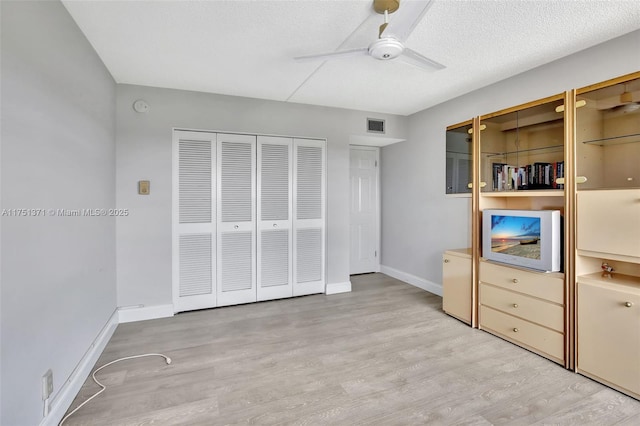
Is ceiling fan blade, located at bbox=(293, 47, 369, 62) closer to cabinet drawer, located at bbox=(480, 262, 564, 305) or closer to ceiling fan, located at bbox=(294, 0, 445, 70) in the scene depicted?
ceiling fan, located at bbox=(294, 0, 445, 70)

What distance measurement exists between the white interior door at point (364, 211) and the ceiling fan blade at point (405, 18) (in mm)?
3254

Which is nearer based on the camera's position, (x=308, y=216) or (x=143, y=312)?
(x=143, y=312)

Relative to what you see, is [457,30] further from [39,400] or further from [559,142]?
[39,400]

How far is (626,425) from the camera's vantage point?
5.70 ft

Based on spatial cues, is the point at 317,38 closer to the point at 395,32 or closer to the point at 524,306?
the point at 395,32

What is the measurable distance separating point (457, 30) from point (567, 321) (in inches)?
92.7

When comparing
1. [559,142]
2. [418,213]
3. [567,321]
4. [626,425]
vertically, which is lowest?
[626,425]

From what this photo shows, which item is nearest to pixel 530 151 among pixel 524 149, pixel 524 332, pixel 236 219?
pixel 524 149

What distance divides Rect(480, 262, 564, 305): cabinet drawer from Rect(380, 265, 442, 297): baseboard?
3.76ft

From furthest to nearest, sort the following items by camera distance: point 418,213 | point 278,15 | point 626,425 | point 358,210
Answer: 1. point 358,210
2. point 418,213
3. point 278,15
4. point 626,425

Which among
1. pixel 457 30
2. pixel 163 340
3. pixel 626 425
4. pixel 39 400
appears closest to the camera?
pixel 39 400

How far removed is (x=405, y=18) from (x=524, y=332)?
266 cm

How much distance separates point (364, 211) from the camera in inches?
205

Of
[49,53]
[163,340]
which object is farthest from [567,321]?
[49,53]
